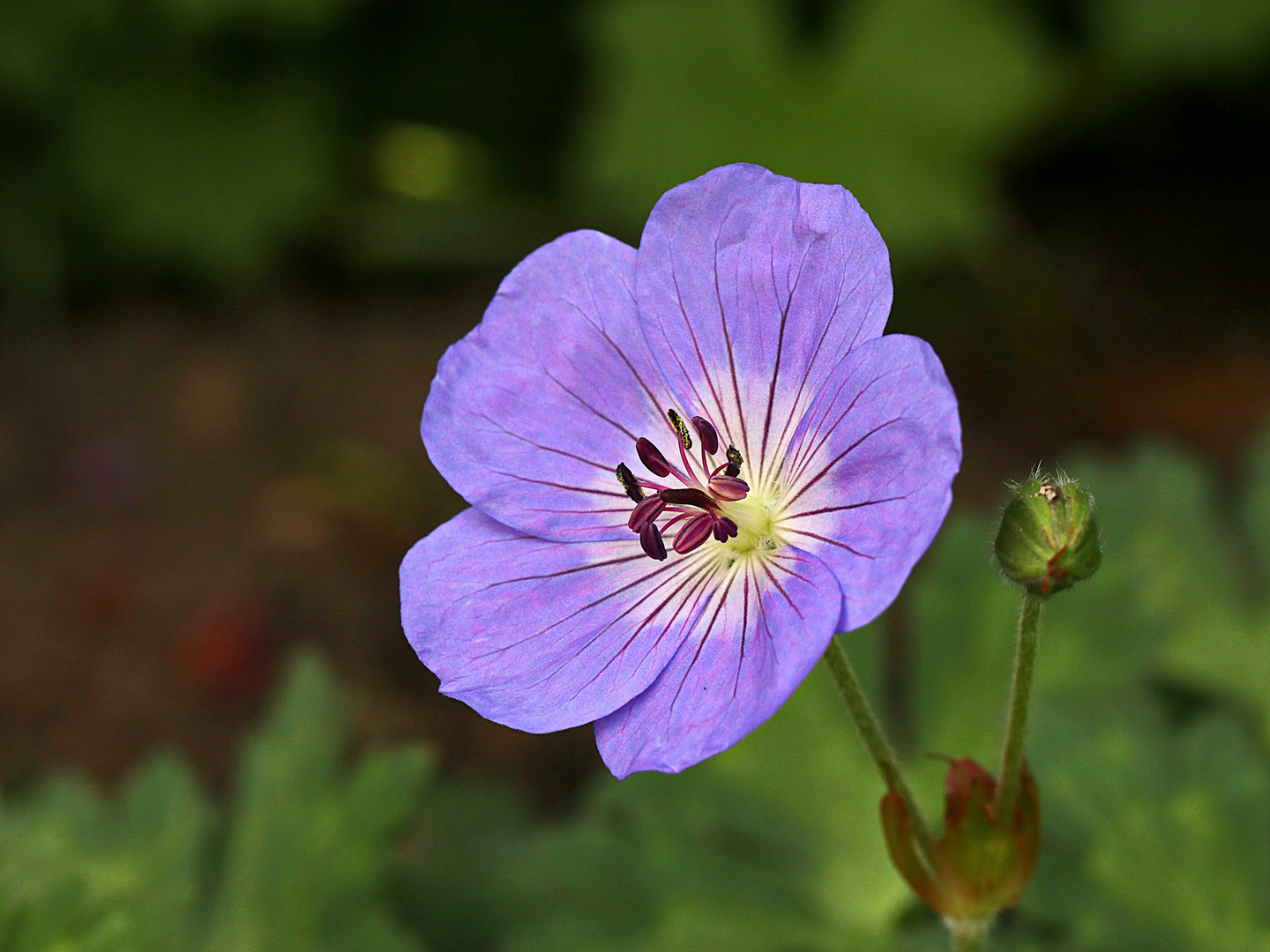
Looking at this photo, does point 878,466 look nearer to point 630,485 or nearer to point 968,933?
point 630,485

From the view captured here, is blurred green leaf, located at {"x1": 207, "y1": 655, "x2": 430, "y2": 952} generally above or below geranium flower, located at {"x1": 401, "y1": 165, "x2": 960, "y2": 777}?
below

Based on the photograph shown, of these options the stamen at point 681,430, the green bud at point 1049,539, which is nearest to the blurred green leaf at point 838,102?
the stamen at point 681,430

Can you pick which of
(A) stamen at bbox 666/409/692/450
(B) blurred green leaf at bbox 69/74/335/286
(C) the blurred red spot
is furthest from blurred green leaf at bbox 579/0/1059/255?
(A) stamen at bbox 666/409/692/450

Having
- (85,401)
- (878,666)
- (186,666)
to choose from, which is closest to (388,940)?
(878,666)

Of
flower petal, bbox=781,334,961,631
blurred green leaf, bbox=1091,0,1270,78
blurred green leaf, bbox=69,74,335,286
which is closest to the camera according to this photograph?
flower petal, bbox=781,334,961,631

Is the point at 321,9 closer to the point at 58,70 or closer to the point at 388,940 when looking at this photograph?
the point at 58,70

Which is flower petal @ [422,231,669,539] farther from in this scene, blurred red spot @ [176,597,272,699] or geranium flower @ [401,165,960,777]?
blurred red spot @ [176,597,272,699]
